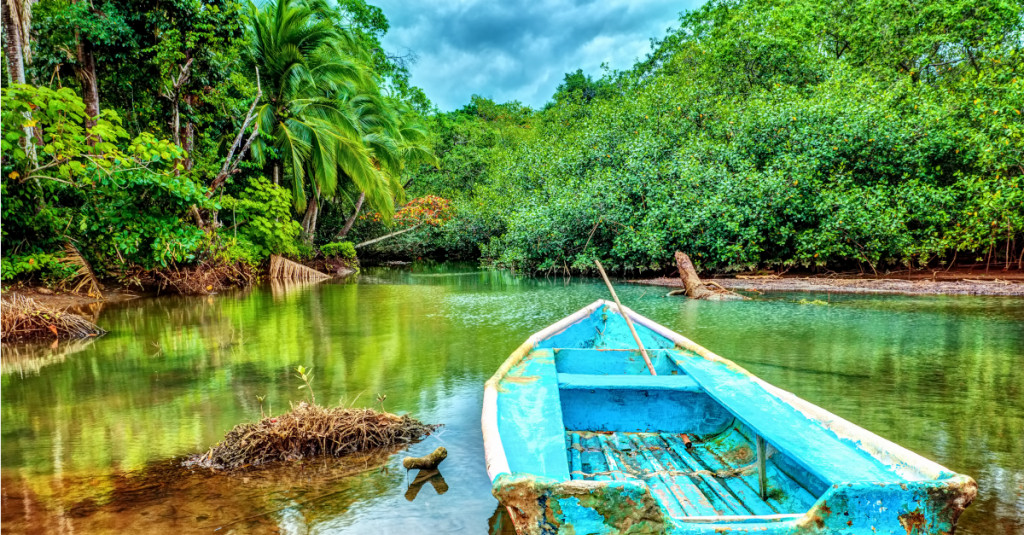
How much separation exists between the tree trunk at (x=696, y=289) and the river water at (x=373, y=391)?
0.47 meters

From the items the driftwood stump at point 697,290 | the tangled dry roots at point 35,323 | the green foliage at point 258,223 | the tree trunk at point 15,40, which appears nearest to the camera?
the tangled dry roots at point 35,323

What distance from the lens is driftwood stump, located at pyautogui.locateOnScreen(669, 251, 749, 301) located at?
9.44 metres

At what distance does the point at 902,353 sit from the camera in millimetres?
5406

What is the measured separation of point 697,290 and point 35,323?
9.61m

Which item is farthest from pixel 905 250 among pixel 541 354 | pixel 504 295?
pixel 541 354

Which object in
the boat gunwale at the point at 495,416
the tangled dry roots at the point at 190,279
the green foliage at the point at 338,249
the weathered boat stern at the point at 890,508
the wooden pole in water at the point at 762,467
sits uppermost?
the green foliage at the point at 338,249

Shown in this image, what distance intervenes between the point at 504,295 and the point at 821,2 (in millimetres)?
12738

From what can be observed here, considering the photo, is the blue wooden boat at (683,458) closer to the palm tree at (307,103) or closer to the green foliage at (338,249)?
the palm tree at (307,103)

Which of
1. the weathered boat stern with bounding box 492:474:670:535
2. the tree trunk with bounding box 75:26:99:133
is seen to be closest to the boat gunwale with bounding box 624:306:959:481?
the weathered boat stern with bounding box 492:474:670:535

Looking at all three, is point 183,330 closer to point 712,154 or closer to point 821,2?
point 712,154

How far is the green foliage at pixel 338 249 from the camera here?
17.6 metres

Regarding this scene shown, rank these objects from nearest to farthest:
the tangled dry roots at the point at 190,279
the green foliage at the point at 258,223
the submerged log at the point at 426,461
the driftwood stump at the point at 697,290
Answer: the submerged log at the point at 426,461 < the driftwood stump at the point at 697,290 < the tangled dry roots at the point at 190,279 < the green foliage at the point at 258,223

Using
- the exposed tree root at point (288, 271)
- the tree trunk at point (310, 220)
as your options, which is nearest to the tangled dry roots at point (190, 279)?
the exposed tree root at point (288, 271)

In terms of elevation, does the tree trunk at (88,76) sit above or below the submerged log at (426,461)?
above
